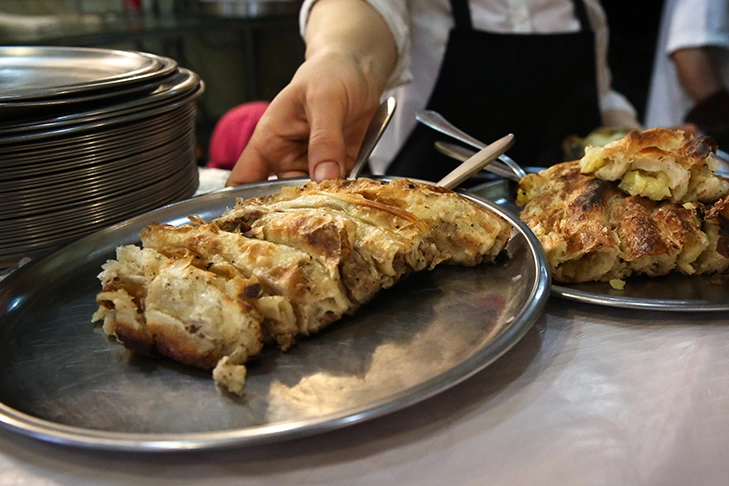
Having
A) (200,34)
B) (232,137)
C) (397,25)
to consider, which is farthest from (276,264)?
(200,34)

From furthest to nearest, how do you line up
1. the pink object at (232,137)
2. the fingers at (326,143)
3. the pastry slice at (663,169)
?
the pink object at (232,137) → the fingers at (326,143) → the pastry slice at (663,169)

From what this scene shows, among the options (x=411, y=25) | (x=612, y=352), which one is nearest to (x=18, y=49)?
(x=411, y=25)

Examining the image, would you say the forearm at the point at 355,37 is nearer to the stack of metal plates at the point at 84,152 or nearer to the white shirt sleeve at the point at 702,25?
the stack of metal plates at the point at 84,152

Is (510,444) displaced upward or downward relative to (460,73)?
downward

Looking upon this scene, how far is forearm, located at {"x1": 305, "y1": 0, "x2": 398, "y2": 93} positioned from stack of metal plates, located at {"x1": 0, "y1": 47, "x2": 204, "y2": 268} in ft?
1.66

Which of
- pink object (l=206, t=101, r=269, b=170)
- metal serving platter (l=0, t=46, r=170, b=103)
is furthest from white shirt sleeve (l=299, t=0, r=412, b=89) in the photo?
pink object (l=206, t=101, r=269, b=170)

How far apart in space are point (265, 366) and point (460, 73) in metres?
1.83

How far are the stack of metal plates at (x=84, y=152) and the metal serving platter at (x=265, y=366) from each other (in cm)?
17

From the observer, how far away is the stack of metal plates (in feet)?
3.87

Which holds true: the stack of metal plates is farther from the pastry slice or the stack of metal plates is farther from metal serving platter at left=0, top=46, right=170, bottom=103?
the pastry slice

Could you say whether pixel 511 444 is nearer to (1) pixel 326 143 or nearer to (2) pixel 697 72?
(1) pixel 326 143

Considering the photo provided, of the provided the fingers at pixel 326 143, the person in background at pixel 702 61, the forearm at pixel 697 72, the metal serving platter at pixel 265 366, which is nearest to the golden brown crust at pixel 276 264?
the metal serving platter at pixel 265 366

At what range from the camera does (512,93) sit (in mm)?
2490

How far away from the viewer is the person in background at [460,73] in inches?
69.3
